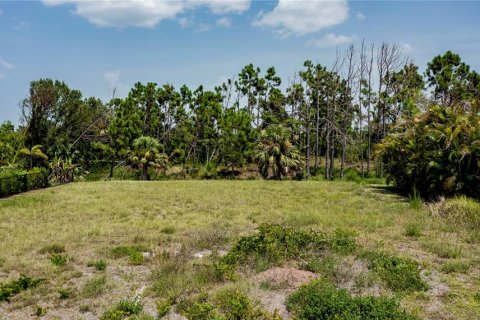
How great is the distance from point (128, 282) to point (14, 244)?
3.97m

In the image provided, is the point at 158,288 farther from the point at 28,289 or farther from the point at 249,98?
the point at 249,98

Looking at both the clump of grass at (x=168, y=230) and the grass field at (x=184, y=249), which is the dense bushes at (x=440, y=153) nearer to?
the grass field at (x=184, y=249)

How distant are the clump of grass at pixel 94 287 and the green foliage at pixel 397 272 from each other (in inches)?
174

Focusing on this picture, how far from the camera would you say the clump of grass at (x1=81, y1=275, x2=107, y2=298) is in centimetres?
657

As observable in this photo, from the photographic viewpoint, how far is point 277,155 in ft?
99.5

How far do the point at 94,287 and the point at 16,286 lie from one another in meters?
1.17

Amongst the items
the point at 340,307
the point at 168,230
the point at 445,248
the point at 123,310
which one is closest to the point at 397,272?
the point at 340,307

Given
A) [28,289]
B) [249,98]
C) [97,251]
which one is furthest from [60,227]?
[249,98]

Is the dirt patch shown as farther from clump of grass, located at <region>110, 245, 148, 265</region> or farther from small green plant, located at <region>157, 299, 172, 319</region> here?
clump of grass, located at <region>110, 245, 148, 265</region>

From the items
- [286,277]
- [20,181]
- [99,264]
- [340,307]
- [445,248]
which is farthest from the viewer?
[20,181]

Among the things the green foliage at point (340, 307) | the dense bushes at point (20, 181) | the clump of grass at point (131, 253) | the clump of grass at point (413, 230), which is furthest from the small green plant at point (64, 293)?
the dense bushes at point (20, 181)

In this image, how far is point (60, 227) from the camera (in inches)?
466

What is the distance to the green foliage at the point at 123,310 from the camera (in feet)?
18.7

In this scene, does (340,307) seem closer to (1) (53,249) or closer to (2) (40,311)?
(2) (40,311)
